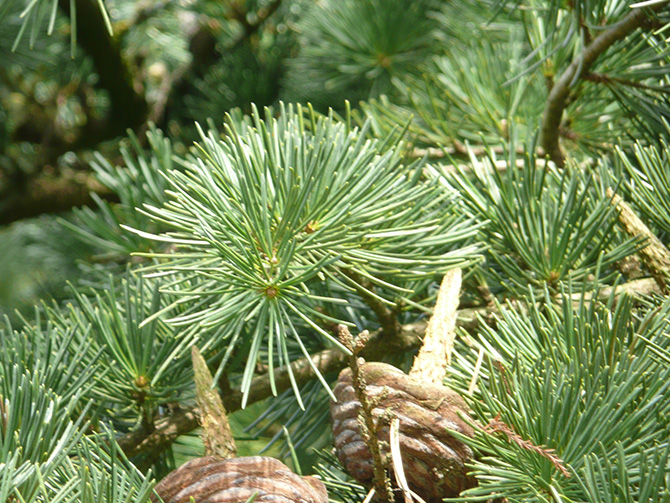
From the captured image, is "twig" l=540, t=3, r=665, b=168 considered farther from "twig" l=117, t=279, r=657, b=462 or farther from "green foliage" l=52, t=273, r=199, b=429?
"green foliage" l=52, t=273, r=199, b=429

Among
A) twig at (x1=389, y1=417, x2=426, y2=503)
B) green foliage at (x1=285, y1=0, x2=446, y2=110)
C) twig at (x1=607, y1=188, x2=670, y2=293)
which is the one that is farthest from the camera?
green foliage at (x1=285, y1=0, x2=446, y2=110)

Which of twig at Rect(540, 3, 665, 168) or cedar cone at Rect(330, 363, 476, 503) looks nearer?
cedar cone at Rect(330, 363, 476, 503)

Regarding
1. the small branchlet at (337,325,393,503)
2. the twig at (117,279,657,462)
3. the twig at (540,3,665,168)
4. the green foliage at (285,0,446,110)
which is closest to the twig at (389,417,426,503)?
the small branchlet at (337,325,393,503)

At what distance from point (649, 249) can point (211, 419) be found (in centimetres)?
30

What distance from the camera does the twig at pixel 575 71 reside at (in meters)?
0.46

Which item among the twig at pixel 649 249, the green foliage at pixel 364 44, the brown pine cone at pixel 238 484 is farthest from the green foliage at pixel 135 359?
the green foliage at pixel 364 44

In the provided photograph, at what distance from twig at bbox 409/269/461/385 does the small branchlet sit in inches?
1.8

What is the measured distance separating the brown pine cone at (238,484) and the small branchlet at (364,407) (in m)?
0.03

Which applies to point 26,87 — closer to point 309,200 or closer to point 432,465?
point 309,200

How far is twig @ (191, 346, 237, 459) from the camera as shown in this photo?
0.34 meters

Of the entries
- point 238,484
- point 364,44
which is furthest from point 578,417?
point 364,44

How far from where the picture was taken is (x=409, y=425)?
318mm

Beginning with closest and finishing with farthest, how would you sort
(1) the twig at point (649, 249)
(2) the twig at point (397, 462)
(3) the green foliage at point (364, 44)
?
(2) the twig at point (397, 462) → (1) the twig at point (649, 249) → (3) the green foliage at point (364, 44)

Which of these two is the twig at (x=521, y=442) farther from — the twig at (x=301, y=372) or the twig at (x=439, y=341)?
the twig at (x=301, y=372)
